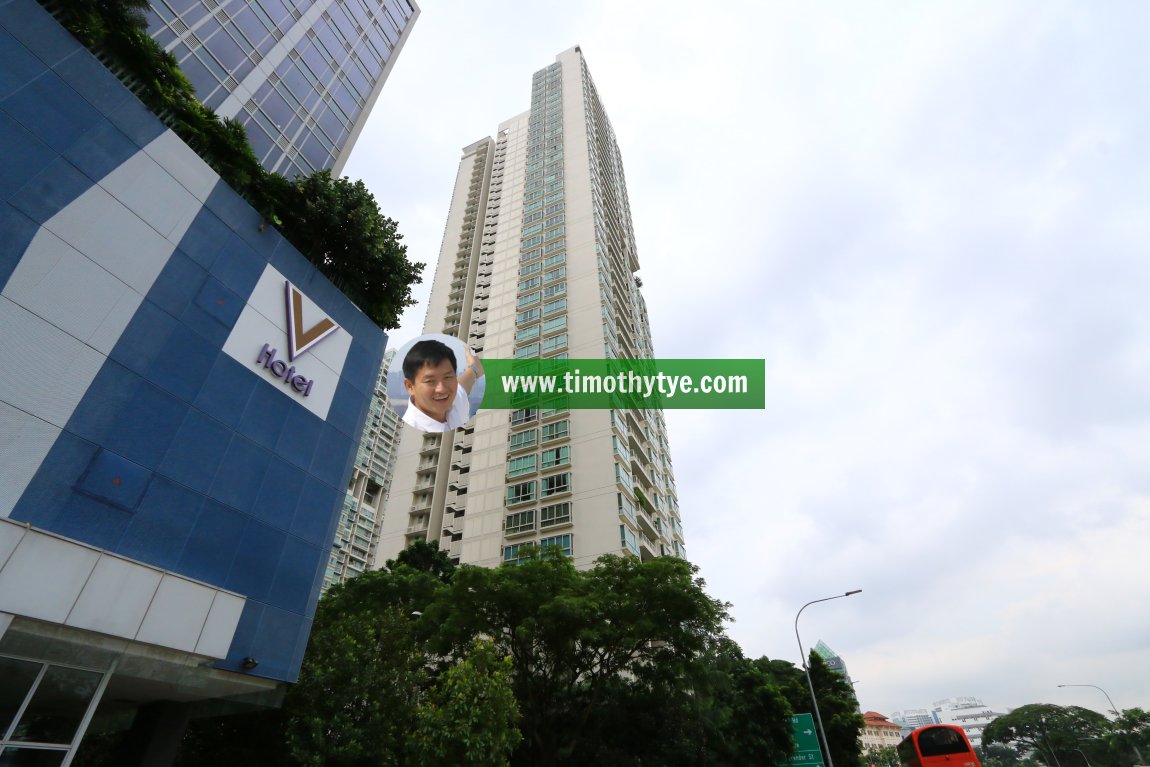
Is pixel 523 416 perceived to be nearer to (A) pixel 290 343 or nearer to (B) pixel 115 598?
(A) pixel 290 343

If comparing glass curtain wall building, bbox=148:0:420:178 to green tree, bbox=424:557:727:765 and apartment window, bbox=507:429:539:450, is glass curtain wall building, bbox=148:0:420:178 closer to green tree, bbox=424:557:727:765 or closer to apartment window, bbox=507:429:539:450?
green tree, bbox=424:557:727:765

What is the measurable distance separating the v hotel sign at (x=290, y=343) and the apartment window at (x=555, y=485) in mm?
23141

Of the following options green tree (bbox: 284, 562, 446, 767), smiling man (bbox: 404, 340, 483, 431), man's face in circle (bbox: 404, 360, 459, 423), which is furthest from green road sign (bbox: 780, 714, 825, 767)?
man's face in circle (bbox: 404, 360, 459, 423)

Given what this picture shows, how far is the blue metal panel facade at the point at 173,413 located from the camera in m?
10.8

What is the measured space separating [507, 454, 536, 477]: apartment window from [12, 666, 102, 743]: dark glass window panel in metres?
30.6

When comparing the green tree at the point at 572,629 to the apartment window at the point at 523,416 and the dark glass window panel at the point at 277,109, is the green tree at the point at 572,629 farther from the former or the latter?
the apartment window at the point at 523,416

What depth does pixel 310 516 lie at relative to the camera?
609 inches

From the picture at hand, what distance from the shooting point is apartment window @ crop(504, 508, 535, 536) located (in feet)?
125

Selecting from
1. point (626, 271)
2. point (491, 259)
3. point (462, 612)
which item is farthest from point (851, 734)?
point (491, 259)

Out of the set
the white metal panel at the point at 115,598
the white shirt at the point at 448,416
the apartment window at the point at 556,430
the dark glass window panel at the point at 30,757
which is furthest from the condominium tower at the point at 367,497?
the dark glass window panel at the point at 30,757

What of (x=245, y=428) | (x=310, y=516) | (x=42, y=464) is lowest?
(x=42, y=464)

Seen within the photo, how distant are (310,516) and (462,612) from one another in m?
8.08

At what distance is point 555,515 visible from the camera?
1473 inches

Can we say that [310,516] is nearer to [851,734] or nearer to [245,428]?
[245,428]
